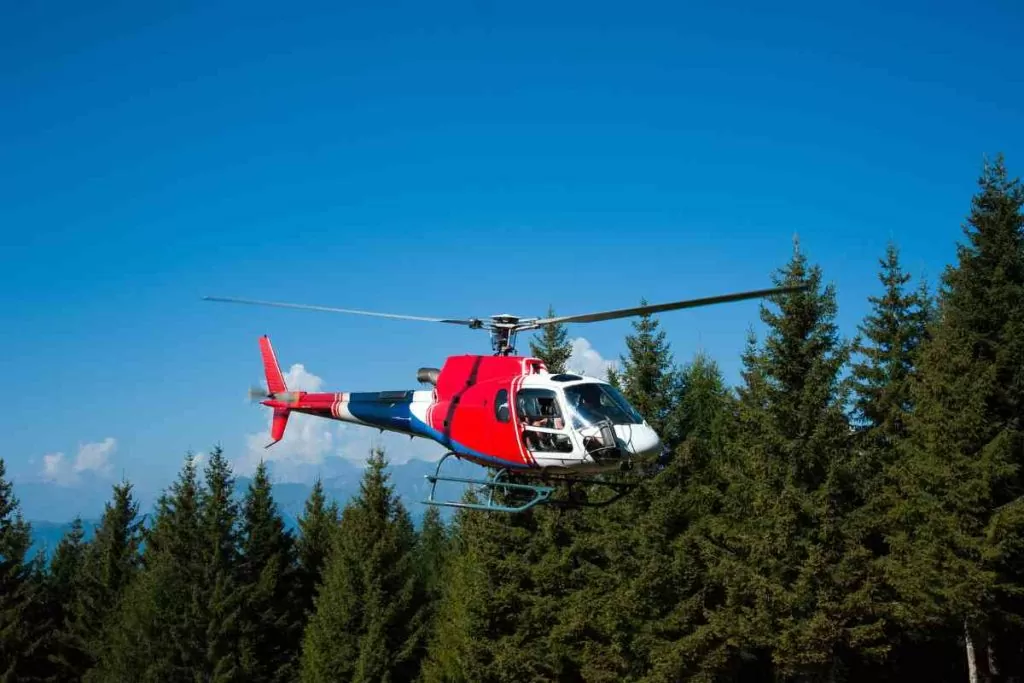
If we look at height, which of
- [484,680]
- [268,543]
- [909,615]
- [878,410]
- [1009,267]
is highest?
[1009,267]

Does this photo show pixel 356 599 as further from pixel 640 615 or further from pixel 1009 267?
pixel 1009 267

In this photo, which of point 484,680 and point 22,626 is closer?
point 484,680

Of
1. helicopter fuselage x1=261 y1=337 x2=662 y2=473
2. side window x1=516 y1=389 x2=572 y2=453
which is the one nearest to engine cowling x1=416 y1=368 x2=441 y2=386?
helicopter fuselage x1=261 y1=337 x2=662 y2=473

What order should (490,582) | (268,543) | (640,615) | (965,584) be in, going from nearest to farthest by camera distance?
(965,584), (640,615), (490,582), (268,543)

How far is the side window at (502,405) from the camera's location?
18.7 meters

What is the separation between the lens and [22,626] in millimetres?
44188

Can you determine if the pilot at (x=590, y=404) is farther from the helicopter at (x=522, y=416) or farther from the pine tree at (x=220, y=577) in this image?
the pine tree at (x=220, y=577)

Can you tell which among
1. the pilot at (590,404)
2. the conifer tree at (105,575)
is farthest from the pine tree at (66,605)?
the pilot at (590,404)

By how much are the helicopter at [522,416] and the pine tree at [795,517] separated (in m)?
9.21

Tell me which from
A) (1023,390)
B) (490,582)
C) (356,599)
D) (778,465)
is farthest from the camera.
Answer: (356,599)

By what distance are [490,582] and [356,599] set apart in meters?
6.58

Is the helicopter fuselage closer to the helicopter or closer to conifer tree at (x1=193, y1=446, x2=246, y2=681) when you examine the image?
the helicopter

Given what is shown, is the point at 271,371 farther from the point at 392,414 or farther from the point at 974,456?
the point at 974,456

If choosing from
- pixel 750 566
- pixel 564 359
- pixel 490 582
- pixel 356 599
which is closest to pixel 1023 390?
pixel 750 566
